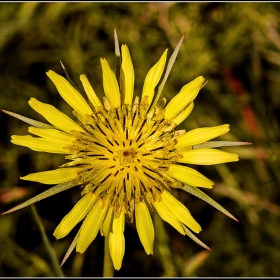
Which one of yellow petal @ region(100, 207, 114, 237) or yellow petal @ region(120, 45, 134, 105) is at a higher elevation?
yellow petal @ region(120, 45, 134, 105)

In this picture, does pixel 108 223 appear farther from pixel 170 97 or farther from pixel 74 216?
pixel 170 97

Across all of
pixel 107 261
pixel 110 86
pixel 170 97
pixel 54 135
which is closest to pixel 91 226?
pixel 107 261

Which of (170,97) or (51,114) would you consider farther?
(170,97)

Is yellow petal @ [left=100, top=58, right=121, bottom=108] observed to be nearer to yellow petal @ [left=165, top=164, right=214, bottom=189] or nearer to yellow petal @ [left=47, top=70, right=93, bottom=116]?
yellow petal @ [left=47, top=70, right=93, bottom=116]

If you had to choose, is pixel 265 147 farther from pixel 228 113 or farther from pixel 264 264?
pixel 264 264

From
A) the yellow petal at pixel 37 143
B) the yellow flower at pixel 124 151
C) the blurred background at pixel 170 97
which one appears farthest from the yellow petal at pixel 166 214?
the blurred background at pixel 170 97

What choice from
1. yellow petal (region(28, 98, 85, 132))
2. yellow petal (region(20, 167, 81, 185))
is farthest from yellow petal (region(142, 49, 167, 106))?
yellow petal (region(20, 167, 81, 185))
